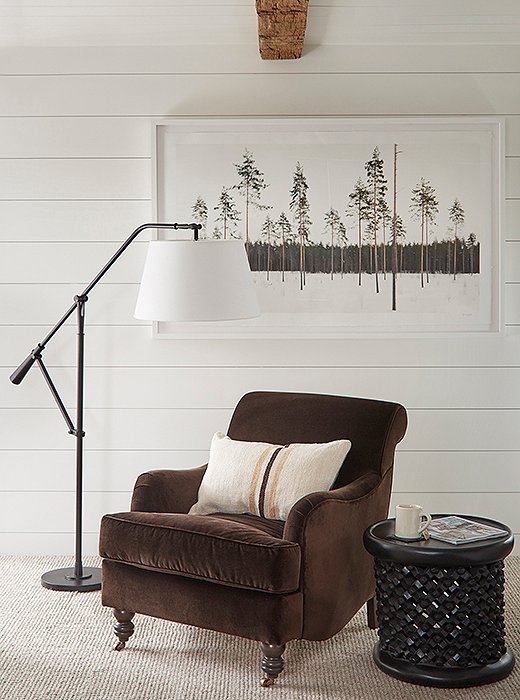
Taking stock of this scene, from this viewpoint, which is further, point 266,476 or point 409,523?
point 266,476

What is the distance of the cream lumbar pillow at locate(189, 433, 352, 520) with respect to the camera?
122 inches

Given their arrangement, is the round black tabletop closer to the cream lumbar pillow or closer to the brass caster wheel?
the cream lumbar pillow

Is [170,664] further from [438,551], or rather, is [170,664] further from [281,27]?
[281,27]

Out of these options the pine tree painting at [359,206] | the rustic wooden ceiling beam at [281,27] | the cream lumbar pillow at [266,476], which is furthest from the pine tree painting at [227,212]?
the cream lumbar pillow at [266,476]

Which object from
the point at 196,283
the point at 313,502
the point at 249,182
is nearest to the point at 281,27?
the point at 249,182

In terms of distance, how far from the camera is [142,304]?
3.13 m

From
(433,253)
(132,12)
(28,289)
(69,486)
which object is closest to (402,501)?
(433,253)

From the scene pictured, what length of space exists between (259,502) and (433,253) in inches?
63.0

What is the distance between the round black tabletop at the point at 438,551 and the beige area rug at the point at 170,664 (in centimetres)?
40

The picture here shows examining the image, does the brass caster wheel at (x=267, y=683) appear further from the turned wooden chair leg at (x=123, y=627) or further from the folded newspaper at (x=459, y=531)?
the folded newspaper at (x=459, y=531)

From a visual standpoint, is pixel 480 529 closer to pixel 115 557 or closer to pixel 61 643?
pixel 115 557

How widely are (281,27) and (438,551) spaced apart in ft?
7.26

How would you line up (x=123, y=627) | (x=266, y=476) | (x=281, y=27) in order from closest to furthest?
(x=123, y=627) → (x=266, y=476) → (x=281, y=27)

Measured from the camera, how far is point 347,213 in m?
4.11
